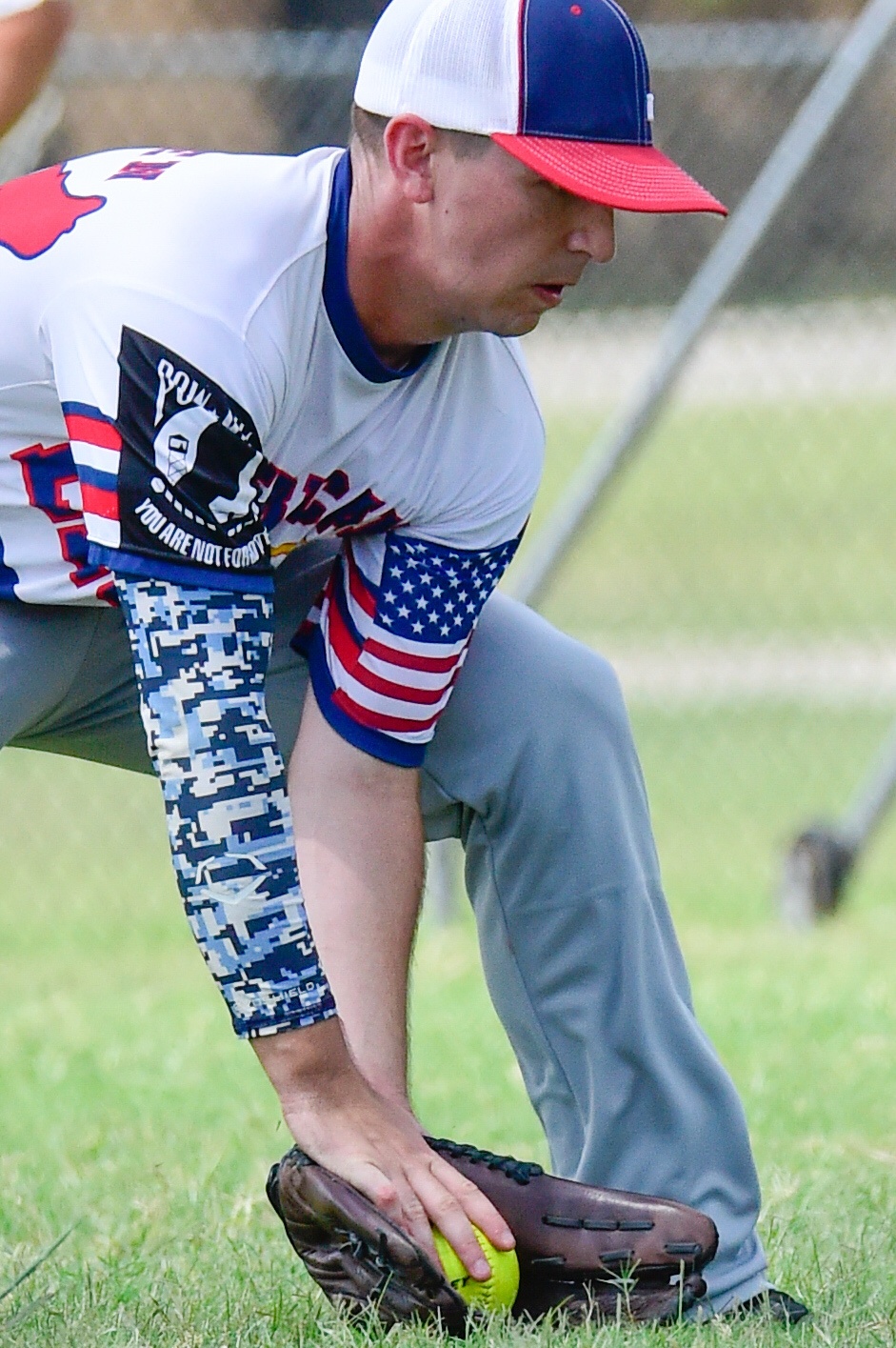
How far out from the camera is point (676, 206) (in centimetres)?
280

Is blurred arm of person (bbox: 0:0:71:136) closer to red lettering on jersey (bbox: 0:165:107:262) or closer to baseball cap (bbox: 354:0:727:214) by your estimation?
red lettering on jersey (bbox: 0:165:107:262)

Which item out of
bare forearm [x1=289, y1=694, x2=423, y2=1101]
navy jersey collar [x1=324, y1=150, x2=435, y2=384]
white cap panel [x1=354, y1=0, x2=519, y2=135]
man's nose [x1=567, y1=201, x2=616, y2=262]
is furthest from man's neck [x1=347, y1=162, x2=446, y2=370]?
bare forearm [x1=289, y1=694, x2=423, y2=1101]

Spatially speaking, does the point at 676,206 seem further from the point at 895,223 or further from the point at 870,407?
the point at 895,223

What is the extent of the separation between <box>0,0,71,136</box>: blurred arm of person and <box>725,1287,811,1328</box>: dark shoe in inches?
88.7

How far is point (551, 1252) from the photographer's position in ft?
9.82

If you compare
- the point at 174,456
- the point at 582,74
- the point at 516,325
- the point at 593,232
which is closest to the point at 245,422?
the point at 174,456

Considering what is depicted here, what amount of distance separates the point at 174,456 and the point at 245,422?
4.5 inches

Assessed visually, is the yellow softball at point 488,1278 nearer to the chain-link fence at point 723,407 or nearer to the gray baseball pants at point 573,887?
the gray baseball pants at point 573,887

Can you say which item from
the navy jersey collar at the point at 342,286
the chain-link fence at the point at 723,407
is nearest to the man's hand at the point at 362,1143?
the navy jersey collar at the point at 342,286

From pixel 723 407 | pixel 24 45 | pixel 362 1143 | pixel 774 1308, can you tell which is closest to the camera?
pixel 362 1143

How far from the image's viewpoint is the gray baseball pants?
328cm

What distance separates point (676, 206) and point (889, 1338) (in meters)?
1.54

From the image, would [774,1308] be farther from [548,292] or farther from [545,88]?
[545,88]

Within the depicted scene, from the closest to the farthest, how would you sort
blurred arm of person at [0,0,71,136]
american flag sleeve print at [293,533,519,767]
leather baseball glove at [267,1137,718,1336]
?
leather baseball glove at [267,1137,718,1336]
american flag sleeve print at [293,533,519,767]
blurred arm of person at [0,0,71,136]
